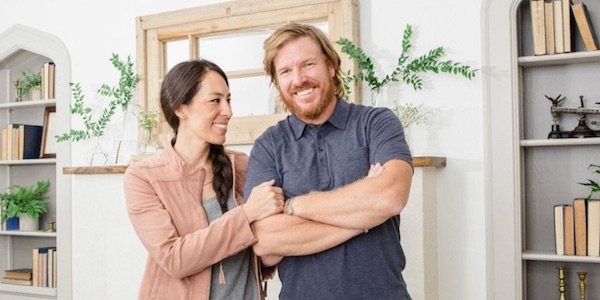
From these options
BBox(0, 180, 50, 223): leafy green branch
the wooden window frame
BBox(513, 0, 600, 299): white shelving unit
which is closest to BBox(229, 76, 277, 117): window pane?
the wooden window frame

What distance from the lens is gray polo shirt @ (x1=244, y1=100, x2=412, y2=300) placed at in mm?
1826

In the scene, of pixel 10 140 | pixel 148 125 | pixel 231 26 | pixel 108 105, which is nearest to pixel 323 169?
pixel 231 26

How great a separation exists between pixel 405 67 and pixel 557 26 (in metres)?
0.78

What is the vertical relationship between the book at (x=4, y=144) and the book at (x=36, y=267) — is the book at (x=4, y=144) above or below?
above

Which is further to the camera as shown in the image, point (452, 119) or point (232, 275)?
point (452, 119)

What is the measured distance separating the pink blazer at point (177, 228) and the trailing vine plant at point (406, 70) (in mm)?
1710

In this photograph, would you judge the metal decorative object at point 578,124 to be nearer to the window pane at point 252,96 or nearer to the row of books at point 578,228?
the row of books at point 578,228

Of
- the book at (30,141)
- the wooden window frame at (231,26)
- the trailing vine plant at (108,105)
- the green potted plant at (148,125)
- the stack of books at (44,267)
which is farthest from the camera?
the book at (30,141)

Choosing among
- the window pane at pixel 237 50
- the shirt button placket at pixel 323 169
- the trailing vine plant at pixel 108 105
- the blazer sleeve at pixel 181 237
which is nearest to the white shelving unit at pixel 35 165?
the trailing vine plant at pixel 108 105

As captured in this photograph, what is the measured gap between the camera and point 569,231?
3396 millimetres

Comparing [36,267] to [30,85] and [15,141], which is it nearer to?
[15,141]

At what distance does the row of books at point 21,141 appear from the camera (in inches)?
218

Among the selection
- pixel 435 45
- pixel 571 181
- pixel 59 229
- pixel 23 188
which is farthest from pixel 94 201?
pixel 571 181

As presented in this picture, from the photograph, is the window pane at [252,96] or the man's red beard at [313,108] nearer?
the man's red beard at [313,108]
